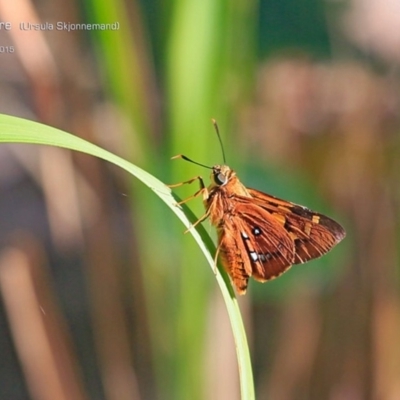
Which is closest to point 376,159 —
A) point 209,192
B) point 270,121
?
point 270,121

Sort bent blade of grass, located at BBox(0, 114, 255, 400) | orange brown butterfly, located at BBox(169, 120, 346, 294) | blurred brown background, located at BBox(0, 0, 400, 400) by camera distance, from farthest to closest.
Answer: blurred brown background, located at BBox(0, 0, 400, 400) → orange brown butterfly, located at BBox(169, 120, 346, 294) → bent blade of grass, located at BBox(0, 114, 255, 400)

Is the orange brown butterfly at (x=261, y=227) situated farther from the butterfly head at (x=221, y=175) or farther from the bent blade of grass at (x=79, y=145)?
the bent blade of grass at (x=79, y=145)

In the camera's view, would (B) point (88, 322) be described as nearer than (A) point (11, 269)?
No

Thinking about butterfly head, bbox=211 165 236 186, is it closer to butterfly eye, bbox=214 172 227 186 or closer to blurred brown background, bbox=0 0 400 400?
butterfly eye, bbox=214 172 227 186

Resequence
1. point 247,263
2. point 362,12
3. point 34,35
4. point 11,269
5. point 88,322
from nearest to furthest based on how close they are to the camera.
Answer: point 247,263, point 34,35, point 11,269, point 362,12, point 88,322

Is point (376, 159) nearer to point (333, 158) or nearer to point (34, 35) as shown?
point (333, 158)

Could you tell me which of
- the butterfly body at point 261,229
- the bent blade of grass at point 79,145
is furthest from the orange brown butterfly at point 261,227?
the bent blade of grass at point 79,145

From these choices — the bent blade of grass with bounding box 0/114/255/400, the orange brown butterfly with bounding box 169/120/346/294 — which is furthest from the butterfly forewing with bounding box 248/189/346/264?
the bent blade of grass with bounding box 0/114/255/400

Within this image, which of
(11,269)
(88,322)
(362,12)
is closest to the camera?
(11,269)
